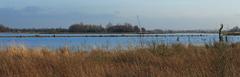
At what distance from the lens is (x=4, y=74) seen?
10039 millimetres

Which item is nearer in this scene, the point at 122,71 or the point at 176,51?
the point at 122,71

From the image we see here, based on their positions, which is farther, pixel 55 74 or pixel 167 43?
pixel 167 43

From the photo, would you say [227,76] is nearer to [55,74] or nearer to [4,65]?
[55,74]

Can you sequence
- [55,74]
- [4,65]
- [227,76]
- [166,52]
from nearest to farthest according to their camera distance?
[227,76], [55,74], [4,65], [166,52]

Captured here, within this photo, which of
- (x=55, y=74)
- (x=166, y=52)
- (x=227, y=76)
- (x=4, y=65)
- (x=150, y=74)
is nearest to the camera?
(x=227, y=76)

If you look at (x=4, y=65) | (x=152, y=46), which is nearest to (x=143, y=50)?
(x=152, y=46)

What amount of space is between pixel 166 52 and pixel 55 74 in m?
5.80

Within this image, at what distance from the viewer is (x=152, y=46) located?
15281 mm

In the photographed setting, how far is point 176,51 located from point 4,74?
7169 mm

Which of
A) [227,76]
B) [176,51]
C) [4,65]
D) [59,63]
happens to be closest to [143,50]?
[176,51]

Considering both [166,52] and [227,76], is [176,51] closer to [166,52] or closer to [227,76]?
[166,52]

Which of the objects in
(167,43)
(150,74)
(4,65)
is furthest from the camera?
(167,43)

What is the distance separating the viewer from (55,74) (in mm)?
9789

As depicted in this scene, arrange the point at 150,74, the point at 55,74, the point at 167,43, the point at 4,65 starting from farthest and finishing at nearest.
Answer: the point at 167,43 → the point at 4,65 → the point at 55,74 → the point at 150,74
